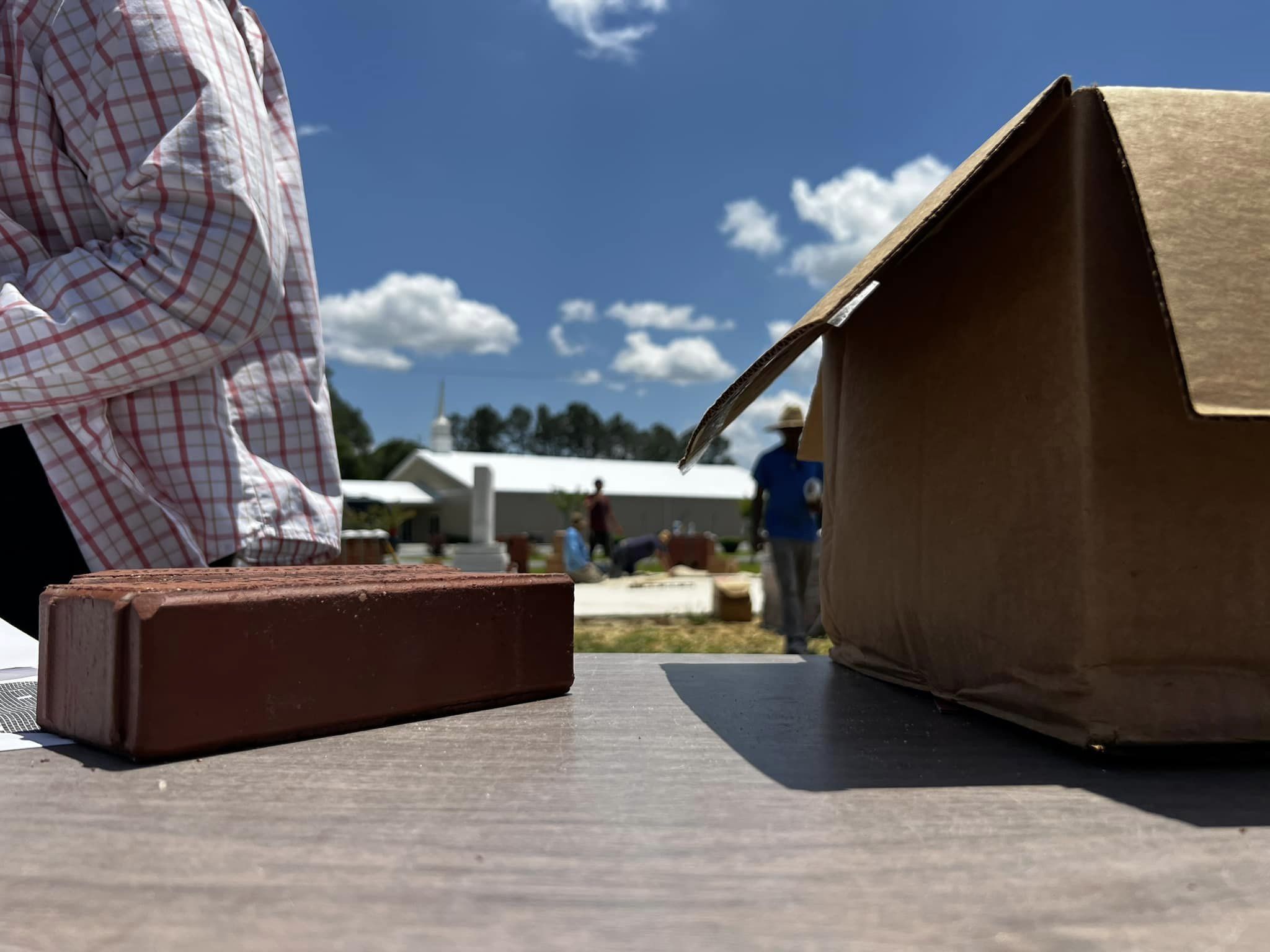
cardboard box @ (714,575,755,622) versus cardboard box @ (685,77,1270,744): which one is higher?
cardboard box @ (685,77,1270,744)

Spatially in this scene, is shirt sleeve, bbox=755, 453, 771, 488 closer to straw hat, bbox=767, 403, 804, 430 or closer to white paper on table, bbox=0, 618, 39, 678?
straw hat, bbox=767, 403, 804, 430

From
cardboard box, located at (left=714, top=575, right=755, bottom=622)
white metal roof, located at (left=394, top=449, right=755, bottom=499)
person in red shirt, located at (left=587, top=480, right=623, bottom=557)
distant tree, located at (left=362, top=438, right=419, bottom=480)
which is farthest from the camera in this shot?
distant tree, located at (left=362, top=438, right=419, bottom=480)

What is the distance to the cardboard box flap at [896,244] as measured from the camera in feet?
2.43

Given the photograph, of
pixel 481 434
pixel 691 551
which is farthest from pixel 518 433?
pixel 691 551

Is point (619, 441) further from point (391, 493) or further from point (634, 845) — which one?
point (634, 845)

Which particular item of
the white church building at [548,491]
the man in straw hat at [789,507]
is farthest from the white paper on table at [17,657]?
the white church building at [548,491]

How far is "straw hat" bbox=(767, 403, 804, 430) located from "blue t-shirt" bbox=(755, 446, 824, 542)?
21 centimetres

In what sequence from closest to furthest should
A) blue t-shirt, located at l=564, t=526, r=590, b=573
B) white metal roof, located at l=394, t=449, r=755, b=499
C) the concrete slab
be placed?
the concrete slab < blue t-shirt, located at l=564, t=526, r=590, b=573 < white metal roof, located at l=394, t=449, r=755, b=499

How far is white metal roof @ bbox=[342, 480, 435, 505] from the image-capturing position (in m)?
31.2

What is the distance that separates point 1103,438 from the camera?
727 mm

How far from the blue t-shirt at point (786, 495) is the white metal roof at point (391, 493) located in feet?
83.3

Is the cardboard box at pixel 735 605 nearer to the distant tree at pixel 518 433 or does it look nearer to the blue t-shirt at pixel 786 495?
the blue t-shirt at pixel 786 495

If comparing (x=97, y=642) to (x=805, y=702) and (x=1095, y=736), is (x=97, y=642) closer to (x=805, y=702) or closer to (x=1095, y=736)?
(x=805, y=702)

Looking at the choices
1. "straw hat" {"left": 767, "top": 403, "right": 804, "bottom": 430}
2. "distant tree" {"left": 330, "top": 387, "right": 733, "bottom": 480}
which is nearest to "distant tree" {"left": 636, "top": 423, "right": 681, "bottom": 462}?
"distant tree" {"left": 330, "top": 387, "right": 733, "bottom": 480}
